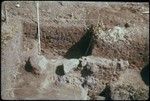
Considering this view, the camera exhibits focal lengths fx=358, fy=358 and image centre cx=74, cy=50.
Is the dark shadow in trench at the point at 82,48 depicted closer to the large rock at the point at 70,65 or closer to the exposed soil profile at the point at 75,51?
the exposed soil profile at the point at 75,51

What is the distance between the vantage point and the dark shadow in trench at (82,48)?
358 inches

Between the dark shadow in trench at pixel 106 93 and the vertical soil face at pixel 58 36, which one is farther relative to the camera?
the vertical soil face at pixel 58 36

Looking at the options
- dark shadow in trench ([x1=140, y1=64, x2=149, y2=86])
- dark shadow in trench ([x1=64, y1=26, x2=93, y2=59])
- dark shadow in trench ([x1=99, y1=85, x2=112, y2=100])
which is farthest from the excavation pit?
dark shadow in trench ([x1=140, y1=64, x2=149, y2=86])

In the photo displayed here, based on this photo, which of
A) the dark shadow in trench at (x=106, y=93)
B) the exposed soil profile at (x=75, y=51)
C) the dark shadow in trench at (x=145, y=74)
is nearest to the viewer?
the dark shadow in trench at (x=106, y=93)

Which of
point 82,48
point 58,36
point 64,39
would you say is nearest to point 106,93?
point 82,48

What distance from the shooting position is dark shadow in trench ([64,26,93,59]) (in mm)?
9087

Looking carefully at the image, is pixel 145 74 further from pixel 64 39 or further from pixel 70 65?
pixel 64 39

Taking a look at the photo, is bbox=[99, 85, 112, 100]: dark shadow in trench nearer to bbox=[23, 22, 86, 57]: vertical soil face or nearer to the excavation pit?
the excavation pit

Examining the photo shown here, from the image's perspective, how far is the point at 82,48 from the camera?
30.7ft

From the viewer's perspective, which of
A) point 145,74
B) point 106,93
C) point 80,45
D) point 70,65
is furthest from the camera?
point 80,45

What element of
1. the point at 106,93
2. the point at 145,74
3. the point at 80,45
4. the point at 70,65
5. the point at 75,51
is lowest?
the point at 106,93

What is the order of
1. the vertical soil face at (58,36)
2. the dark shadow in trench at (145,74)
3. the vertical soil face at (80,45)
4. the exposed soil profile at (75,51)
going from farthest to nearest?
the vertical soil face at (58,36) < the vertical soil face at (80,45) < the dark shadow in trench at (145,74) < the exposed soil profile at (75,51)

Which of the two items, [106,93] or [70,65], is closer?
[106,93]

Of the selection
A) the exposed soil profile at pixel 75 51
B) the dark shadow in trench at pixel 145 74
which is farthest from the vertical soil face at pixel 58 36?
the dark shadow in trench at pixel 145 74
